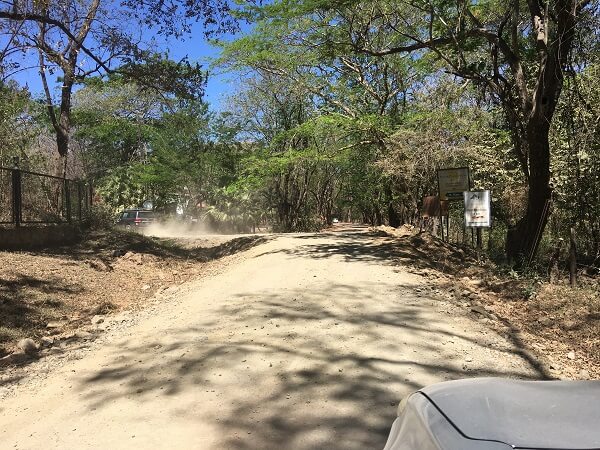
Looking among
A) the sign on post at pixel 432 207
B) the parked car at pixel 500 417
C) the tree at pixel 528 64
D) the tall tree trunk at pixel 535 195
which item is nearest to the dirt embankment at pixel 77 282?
the parked car at pixel 500 417

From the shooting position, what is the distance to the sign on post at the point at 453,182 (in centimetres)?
1288

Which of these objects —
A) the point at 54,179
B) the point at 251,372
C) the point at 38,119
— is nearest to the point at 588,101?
the point at 251,372

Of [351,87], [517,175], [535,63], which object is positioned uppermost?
[351,87]

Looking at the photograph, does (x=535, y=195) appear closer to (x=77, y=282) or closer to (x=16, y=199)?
(x=77, y=282)

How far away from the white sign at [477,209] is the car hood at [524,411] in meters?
9.46

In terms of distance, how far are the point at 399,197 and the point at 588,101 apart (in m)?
11.5

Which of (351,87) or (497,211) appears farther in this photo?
(351,87)

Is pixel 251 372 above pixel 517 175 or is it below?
below

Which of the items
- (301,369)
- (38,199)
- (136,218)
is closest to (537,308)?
(301,369)

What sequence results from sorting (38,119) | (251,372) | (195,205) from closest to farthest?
1. (251,372)
2. (38,119)
3. (195,205)

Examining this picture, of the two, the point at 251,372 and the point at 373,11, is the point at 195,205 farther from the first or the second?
the point at 251,372

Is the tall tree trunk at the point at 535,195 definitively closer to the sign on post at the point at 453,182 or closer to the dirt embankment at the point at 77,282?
the sign on post at the point at 453,182

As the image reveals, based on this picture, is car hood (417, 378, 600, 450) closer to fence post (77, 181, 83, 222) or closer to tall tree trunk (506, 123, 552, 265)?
tall tree trunk (506, 123, 552, 265)

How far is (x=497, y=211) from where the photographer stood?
18062 mm
